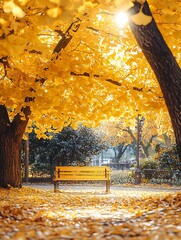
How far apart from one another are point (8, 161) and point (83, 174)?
9.52ft

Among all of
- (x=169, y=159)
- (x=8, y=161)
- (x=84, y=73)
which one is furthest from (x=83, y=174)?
(x=169, y=159)

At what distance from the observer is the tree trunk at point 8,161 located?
11.8 metres

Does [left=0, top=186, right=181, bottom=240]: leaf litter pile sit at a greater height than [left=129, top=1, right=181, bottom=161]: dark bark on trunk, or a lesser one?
lesser

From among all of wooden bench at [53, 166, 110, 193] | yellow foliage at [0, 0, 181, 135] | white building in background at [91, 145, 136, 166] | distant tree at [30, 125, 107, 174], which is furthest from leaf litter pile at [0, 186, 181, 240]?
white building in background at [91, 145, 136, 166]

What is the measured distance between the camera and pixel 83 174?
13.7 metres

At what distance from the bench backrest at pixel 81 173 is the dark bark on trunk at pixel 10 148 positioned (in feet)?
5.92

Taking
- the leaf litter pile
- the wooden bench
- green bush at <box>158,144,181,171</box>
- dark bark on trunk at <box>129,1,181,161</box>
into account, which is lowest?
the leaf litter pile

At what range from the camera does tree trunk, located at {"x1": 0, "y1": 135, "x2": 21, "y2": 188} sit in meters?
Answer: 11.8

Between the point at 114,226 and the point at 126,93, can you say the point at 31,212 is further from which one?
the point at 126,93

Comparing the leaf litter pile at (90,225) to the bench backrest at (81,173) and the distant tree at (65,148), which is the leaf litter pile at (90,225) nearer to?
the bench backrest at (81,173)

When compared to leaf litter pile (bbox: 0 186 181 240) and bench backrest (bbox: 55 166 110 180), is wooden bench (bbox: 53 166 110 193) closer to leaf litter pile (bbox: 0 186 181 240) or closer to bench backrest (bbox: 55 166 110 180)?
bench backrest (bbox: 55 166 110 180)

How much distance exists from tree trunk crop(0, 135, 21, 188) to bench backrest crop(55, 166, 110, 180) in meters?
1.84

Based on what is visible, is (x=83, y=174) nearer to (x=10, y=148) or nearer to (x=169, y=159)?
(x=10, y=148)

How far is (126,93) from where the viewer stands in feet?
32.3
